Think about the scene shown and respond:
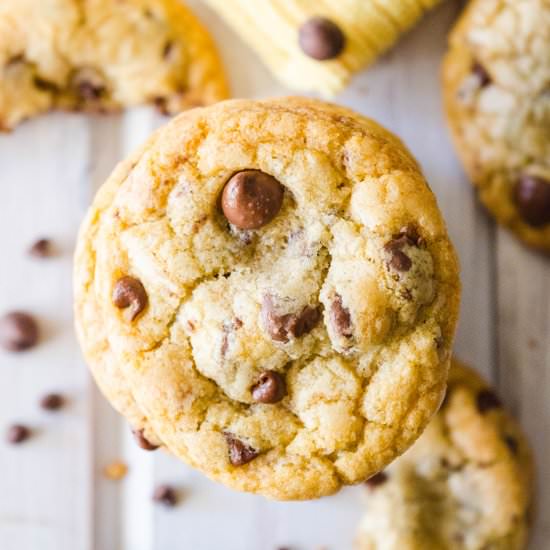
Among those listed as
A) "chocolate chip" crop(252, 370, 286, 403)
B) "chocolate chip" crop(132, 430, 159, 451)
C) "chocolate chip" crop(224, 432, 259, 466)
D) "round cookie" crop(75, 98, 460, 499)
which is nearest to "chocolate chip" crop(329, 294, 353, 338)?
"round cookie" crop(75, 98, 460, 499)

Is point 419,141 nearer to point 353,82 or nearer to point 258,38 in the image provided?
point 353,82

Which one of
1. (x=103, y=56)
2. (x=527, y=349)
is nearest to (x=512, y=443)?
(x=527, y=349)

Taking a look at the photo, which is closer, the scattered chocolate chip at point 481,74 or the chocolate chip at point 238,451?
the chocolate chip at point 238,451

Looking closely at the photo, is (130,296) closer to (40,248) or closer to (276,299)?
(276,299)

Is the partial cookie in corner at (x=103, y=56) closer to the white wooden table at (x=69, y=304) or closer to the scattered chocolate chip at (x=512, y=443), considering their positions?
the white wooden table at (x=69, y=304)

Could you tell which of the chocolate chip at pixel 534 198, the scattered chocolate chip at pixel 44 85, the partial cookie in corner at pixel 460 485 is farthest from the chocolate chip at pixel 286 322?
the scattered chocolate chip at pixel 44 85

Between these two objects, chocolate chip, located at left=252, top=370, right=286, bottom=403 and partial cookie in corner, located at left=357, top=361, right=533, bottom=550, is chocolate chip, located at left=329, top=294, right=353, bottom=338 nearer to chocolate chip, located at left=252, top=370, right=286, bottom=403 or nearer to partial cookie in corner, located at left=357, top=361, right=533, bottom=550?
chocolate chip, located at left=252, top=370, right=286, bottom=403
